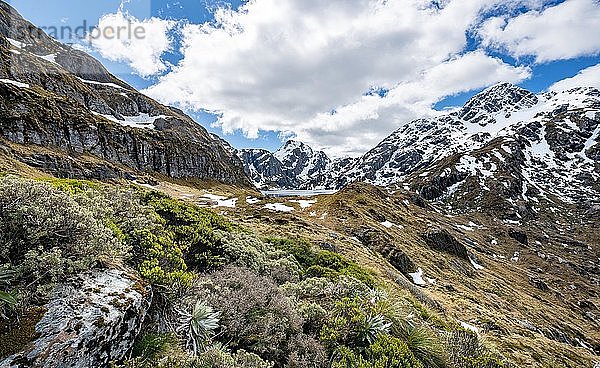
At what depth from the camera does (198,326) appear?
6.58m

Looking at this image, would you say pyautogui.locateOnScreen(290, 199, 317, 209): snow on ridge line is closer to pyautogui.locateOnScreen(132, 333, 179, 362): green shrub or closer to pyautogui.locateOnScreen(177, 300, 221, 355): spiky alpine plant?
pyautogui.locateOnScreen(177, 300, 221, 355): spiky alpine plant

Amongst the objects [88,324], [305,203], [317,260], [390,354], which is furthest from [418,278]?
[88,324]

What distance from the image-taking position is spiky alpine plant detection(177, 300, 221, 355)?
6.32 m

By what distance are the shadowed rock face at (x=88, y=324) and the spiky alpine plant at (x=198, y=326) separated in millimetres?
920

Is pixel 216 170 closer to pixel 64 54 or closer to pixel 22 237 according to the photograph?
pixel 64 54

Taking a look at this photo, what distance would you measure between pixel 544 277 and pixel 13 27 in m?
221

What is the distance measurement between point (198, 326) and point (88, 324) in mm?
2304

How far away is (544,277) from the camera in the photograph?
269ft

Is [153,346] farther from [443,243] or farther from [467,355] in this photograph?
[443,243]

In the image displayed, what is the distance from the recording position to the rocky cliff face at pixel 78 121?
75.8 meters

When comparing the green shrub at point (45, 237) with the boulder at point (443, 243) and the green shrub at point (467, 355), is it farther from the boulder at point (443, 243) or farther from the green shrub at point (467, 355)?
the boulder at point (443, 243)

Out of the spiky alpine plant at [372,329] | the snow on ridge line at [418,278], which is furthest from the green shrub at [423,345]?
the snow on ridge line at [418,278]

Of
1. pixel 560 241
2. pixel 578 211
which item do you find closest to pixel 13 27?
pixel 560 241

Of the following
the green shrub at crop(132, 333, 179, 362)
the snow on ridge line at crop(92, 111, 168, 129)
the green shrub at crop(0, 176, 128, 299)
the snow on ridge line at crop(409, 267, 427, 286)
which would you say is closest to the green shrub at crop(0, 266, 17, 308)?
the green shrub at crop(0, 176, 128, 299)
